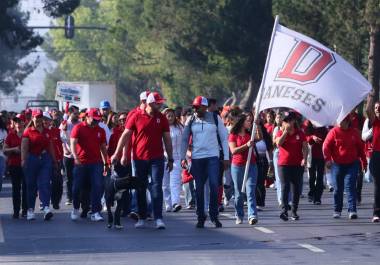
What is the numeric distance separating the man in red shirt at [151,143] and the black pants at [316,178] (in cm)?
619

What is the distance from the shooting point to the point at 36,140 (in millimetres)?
20516

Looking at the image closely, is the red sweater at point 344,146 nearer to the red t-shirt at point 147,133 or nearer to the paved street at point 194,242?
the paved street at point 194,242

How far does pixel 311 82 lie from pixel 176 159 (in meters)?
4.81

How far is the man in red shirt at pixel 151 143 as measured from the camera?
18297mm

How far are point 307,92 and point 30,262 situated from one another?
17.8 ft

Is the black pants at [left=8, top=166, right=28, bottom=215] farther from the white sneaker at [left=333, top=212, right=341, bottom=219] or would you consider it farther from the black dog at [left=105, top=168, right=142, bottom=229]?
the white sneaker at [left=333, top=212, right=341, bottom=219]

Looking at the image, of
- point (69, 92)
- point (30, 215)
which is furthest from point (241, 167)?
point (69, 92)

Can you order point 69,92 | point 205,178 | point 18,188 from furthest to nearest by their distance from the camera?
point 69,92, point 18,188, point 205,178

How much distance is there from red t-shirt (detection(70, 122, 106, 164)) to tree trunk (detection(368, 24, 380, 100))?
23968 mm

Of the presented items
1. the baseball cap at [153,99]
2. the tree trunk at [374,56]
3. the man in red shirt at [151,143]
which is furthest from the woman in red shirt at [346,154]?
the tree trunk at [374,56]

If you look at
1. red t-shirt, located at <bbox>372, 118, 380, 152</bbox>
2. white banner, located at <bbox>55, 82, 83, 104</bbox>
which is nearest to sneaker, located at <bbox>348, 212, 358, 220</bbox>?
red t-shirt, located at <bbox>372, 118, 380, 152</bbox>

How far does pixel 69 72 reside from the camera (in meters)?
163

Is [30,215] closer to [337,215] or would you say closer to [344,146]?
[337,215]

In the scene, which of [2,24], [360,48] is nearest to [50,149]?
[360,48]
